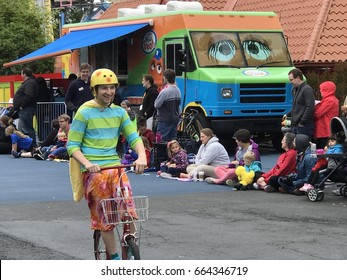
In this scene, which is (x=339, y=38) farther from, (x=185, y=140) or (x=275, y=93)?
(x=185, y=140)

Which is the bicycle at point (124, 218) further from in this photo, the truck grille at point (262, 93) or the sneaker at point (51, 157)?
the sneaker at point (51, 157)

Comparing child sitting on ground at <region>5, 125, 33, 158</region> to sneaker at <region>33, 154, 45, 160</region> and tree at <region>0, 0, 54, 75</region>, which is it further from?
tree at <region>0, 0, 54, 75</region>

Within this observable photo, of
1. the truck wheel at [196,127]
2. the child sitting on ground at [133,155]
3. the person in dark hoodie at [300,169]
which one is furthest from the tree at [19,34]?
the person in dark hoodie at [300,169]

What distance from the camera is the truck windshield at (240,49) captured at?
20.7 metres

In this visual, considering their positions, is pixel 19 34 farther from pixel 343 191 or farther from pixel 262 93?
pixel 343 191

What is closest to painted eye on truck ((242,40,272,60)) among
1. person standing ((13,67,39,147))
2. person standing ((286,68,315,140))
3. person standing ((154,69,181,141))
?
person standing ((154,69,181,141))

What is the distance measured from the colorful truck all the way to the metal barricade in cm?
221

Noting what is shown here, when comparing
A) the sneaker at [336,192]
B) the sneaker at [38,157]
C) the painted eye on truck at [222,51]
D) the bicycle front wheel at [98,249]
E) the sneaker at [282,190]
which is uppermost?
Answer: the painted eye on truck at [222,51]

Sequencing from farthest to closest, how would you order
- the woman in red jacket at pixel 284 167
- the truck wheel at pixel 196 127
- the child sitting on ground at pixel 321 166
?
the truck wheel at pixel 196 127, the woman in red jacket at pixel 284 167, the child sitting on ground at pixel 321 166

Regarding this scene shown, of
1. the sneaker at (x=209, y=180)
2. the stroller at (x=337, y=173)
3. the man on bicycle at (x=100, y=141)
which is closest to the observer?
the man on bicycle at (x=100, y=141)

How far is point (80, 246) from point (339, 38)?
15566 millimetres

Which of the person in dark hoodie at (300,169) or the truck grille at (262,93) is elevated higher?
the truck grille at (262,93)

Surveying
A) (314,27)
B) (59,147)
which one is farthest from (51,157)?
(314,27)

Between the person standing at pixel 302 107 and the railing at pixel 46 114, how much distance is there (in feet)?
28.5
